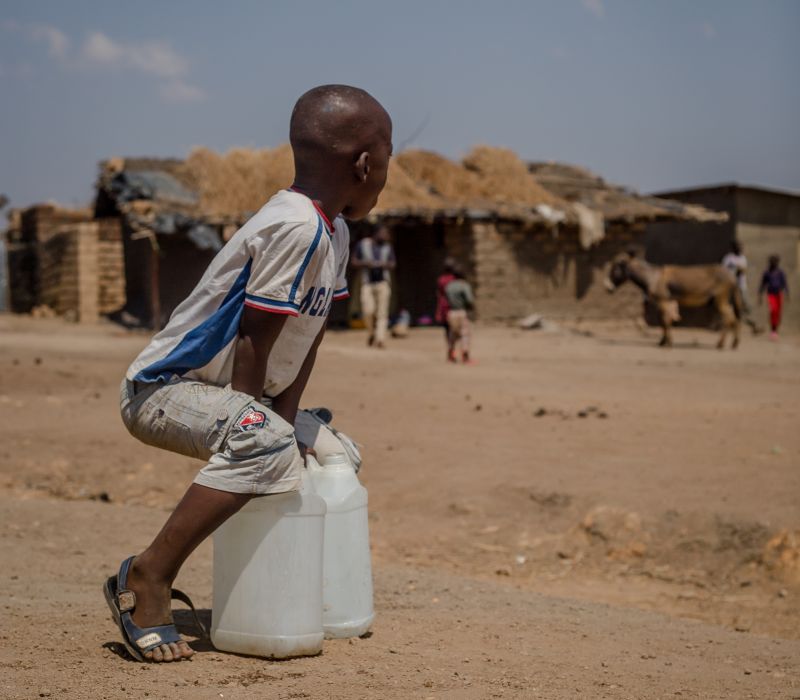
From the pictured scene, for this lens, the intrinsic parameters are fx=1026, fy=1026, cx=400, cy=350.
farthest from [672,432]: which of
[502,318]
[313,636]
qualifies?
[502,318]

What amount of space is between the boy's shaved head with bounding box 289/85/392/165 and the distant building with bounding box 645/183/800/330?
20.2 m

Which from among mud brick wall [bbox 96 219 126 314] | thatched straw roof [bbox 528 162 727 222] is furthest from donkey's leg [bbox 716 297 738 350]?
mud brick wall [bbox 96 219 126 314]

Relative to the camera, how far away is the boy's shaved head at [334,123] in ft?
8.73

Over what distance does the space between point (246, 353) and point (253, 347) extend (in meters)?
0.03

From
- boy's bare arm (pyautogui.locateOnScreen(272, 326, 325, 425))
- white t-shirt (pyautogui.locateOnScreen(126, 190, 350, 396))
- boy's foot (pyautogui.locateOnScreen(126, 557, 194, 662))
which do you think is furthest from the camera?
boy's bare arm (pyautogui.locateOnScreen(272, 326, 325, 425))

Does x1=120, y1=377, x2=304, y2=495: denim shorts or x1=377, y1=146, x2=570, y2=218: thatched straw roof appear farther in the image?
x1=377, y1=146, x2=570, y2=218: thatched straw roof

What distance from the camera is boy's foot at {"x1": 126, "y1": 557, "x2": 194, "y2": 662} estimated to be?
8.62 ft

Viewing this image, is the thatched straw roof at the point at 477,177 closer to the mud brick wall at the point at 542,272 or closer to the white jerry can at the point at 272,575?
the mud brick wall at the point at 542,272

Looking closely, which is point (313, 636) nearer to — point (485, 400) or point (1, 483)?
point (1, 483)

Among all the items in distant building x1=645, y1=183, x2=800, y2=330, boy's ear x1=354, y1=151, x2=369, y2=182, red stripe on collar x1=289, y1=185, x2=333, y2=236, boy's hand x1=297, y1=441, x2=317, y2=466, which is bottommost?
boy's hand x1=297, y1=441, x2=317, y2=466

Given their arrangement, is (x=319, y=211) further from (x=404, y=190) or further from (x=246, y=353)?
(x=404, y=190)

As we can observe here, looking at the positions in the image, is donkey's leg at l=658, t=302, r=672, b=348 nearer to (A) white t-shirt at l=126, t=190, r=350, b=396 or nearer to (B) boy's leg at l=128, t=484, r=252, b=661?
(A) white t-shirt at l=126, t=190, r=350, b=396

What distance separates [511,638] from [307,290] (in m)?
1.30

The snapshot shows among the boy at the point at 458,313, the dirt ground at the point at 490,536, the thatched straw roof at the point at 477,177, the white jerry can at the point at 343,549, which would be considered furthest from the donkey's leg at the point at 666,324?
the white jerry can at the point at 343,549
